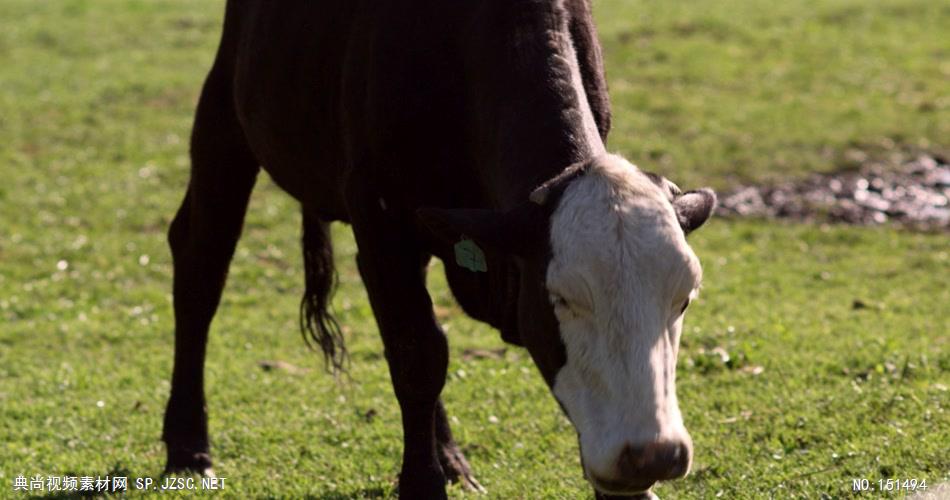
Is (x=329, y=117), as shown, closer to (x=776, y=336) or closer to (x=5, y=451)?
(x=5, y=451)

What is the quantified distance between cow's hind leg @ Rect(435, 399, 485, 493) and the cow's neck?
67.7 inches

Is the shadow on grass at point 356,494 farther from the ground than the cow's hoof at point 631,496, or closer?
closer

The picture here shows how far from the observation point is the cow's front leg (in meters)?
5.95

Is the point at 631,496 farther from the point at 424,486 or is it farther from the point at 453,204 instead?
the point at 453,204

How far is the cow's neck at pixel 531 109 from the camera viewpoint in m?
5.17

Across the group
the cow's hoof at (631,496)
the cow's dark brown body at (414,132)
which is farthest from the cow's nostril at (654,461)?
the cow's hoof at (631,496)

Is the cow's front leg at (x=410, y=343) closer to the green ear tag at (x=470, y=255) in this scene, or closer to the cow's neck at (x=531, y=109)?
the cow's neck at (x=531, y=109)

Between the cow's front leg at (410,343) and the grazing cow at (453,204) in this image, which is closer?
the grazing cow at (453,204)

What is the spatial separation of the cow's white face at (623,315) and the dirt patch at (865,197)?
27.5ft

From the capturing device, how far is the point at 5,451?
295 inches

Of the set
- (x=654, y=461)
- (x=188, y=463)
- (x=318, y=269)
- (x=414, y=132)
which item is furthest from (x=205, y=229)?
(x=654, y=461)

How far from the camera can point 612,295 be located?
14.8 ft

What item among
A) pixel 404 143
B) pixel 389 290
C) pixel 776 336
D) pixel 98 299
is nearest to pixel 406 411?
pixel 389 290

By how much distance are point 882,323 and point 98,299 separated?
217 inches
